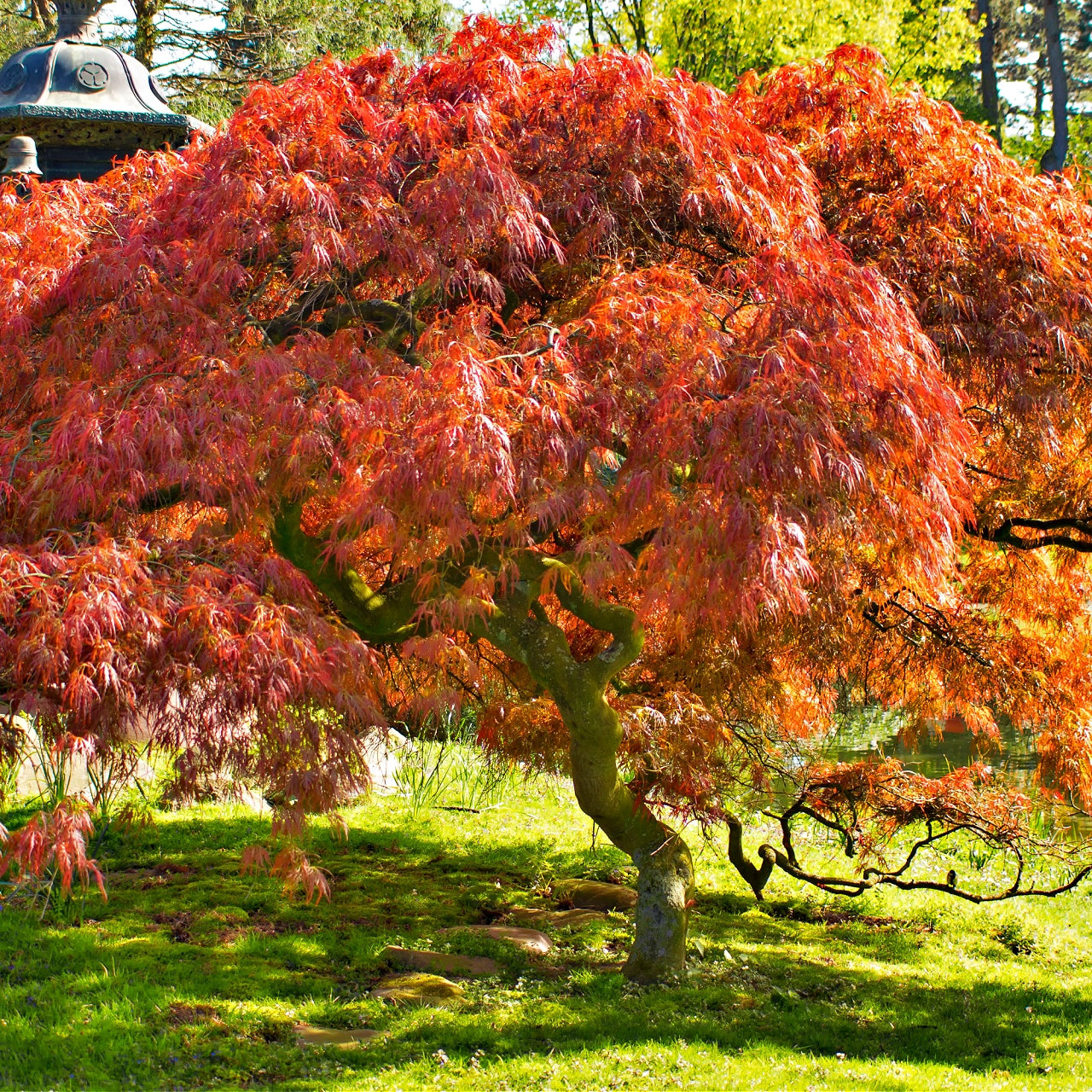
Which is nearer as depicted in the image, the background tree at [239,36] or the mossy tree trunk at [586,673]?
the mossy tree trunk at [586,673]

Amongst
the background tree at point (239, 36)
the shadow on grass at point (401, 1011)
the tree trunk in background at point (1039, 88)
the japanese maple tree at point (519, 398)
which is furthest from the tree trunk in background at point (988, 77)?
the shadow on grass at point (401, 1011)

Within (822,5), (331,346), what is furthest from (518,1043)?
(822,5)

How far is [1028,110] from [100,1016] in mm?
30763

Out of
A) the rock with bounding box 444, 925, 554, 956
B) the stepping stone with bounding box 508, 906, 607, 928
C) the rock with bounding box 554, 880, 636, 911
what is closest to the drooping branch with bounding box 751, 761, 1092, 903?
the rock with bounding box 554, 880, 636, 911

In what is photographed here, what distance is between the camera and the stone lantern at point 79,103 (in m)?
6.82

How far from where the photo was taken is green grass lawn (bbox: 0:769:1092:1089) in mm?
4246

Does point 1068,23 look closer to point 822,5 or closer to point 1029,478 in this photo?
point 822,5

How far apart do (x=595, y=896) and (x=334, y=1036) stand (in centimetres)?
257

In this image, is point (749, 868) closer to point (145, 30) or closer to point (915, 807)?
point (915, 807)

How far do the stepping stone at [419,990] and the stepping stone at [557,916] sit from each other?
1.21 meters

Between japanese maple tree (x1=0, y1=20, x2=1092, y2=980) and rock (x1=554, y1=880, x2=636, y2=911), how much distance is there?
1.37 metres

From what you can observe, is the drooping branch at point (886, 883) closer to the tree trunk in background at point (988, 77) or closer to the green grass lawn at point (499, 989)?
the green grass lawn at point (499, 989)

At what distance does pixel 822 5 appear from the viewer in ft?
60.4

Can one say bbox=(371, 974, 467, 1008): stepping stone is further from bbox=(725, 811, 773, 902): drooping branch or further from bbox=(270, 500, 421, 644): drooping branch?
bbox=(725, 811, 773, 902): drooping branch
